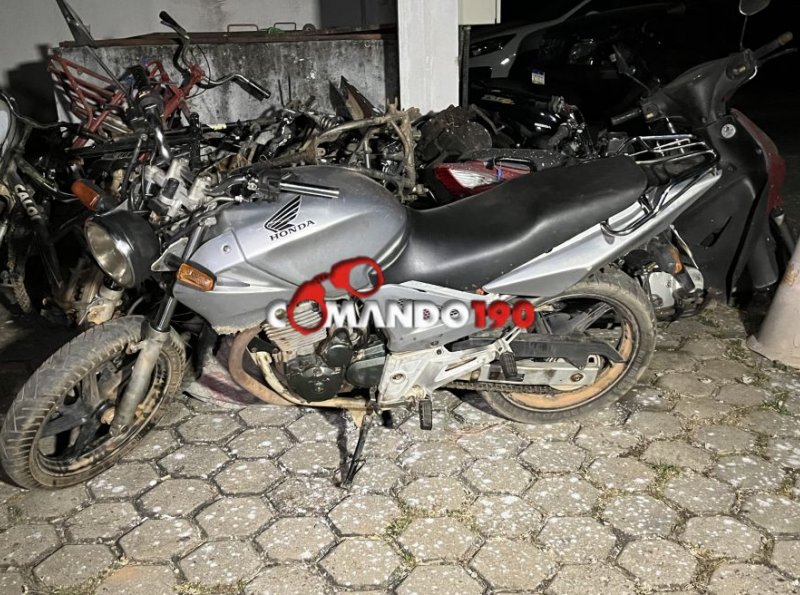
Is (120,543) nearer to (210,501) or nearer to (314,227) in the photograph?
(210,501)

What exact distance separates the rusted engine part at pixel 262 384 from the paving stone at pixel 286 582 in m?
0.70

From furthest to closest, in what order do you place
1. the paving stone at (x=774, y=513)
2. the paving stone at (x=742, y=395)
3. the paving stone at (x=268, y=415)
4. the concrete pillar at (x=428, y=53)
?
the concrete pillar at (x=428, y=53)
the paving stone at (x=742, y=395)
the paving stone at (x=268, y=415)
the paving stone at (x=774, y=513)

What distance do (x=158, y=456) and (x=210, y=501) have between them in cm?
45

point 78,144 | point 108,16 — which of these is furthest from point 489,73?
point 78,144

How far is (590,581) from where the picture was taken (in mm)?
2869

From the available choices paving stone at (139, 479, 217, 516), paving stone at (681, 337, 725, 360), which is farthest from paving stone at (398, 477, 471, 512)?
paving stone at (681, 337, 725, 360)

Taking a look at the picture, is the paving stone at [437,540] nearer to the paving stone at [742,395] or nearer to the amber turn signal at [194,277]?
the amber turn signal at [194,277]

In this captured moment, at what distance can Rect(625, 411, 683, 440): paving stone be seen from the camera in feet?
12.1

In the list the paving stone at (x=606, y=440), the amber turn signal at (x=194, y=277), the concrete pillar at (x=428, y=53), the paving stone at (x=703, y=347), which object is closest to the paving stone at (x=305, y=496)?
the amber turn signal at (x=194, y=277)

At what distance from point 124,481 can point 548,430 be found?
1.95m

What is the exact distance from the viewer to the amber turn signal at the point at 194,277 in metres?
2.74

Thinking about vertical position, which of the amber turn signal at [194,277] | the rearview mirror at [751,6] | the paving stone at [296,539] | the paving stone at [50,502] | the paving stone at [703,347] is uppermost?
the rearview mirror at [751,6]

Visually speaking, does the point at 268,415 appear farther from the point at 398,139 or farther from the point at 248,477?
the point at 398,139

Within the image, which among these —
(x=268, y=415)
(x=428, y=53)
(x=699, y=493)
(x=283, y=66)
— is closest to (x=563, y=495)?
(x=699, y=493)
